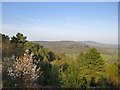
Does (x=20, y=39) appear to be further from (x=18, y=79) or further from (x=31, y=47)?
(x=18, y=79)

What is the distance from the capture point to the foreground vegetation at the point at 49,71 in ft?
16.3

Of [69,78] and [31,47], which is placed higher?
[31,47]

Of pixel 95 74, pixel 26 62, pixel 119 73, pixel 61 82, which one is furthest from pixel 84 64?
pixel 26 62

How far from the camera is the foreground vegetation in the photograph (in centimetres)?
495

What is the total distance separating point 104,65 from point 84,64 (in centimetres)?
97

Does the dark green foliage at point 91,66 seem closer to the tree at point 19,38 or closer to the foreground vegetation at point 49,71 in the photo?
the foreground vegetation at point 49,71

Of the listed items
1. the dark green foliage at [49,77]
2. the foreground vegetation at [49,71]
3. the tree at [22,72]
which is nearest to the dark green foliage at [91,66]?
the foreground vegetation at [49,71]

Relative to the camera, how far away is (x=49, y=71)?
23.8 ft

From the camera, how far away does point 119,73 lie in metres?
8.14

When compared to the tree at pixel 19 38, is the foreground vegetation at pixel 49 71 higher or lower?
lower

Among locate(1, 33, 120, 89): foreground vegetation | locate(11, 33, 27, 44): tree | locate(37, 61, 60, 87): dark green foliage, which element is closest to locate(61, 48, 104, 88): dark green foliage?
locate(1, 33, 120, 89): foreground vegetation

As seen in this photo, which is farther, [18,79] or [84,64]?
[84,64]

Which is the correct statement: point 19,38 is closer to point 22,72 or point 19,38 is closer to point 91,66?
point 91,66

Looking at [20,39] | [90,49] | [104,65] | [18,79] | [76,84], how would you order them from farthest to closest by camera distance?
[20,39]
[104,65]
[90,49]
[76,84]
[18,79]
